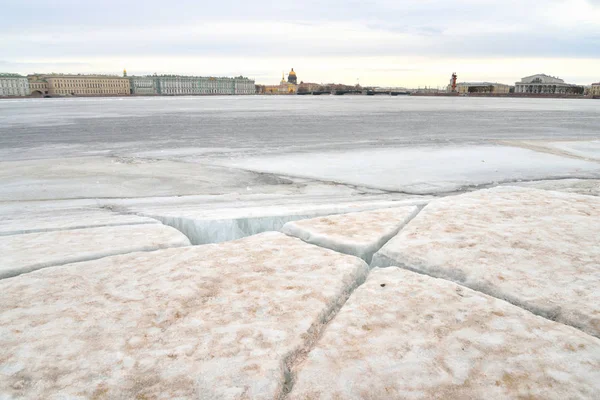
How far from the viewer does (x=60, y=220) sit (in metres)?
2.60

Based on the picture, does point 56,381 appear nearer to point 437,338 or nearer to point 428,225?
point 437,338

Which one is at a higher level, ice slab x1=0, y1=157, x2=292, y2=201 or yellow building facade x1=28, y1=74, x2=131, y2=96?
yellow building facade x1=28, y1=74, x2=131, y2=96

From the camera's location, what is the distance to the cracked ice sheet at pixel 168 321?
911 mm

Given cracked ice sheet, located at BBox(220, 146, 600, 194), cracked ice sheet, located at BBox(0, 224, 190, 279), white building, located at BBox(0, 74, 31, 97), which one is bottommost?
cracked ice sheet, located at BBox(220, 146, 600, 194)

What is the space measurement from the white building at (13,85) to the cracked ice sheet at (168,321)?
131 m

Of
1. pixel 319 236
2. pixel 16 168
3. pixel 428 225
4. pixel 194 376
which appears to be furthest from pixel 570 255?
pixel 16 168

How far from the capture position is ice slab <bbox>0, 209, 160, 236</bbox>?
2.25m

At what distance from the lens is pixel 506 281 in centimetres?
133

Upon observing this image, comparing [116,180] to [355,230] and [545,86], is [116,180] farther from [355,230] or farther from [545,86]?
[545,86]

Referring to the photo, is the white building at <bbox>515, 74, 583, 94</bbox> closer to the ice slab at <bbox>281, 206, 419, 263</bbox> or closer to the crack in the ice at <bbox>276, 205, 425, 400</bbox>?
the ice slab at <bbox>281, 206, 419, 263</bbox>

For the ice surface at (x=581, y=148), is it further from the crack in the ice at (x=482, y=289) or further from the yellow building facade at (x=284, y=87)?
the yellow building facade at (x=284, y=87)

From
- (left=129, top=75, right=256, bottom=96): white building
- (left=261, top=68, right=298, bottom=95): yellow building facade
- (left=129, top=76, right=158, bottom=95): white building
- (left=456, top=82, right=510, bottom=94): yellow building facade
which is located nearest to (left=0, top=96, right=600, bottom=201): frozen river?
(left=129, top=76, right=158, bottom=95): white building

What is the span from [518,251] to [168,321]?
1249mm

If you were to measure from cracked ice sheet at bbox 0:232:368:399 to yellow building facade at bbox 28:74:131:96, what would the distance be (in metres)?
133
